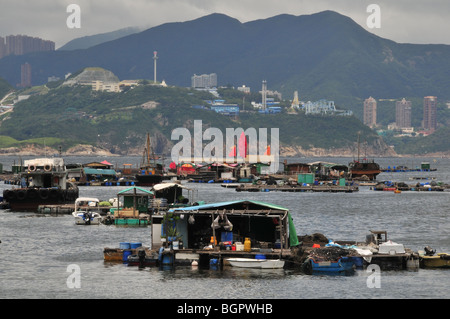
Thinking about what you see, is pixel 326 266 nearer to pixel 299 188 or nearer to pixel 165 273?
pixel 165 273

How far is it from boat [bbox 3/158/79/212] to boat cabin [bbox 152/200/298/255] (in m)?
48.5

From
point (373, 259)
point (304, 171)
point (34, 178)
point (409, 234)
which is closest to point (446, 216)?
point (409, 234)

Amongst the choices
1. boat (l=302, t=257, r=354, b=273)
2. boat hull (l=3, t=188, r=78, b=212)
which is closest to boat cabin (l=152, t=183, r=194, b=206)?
boat hull (l=3, t=188, r=78, b=212)

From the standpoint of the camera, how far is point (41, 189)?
339 ft

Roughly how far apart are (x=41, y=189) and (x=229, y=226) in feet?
183

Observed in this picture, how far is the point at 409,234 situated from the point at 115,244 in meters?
28.4

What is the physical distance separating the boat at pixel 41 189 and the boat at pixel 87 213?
466 inches

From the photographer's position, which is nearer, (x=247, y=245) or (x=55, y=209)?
(x=247, y=245)

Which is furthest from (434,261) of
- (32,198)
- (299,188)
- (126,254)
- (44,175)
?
(299,188)

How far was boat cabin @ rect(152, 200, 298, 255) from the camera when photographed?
5375cm

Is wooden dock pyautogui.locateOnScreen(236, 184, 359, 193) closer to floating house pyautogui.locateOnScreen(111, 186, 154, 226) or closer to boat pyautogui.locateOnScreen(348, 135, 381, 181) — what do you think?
boat pyautogui.locateOnScreen(348, 135, 381, 181)

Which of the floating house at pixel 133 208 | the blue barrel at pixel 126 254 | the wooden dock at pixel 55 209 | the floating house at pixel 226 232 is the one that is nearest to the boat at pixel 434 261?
the floating house at pixel 226 232

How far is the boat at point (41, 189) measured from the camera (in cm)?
10250
